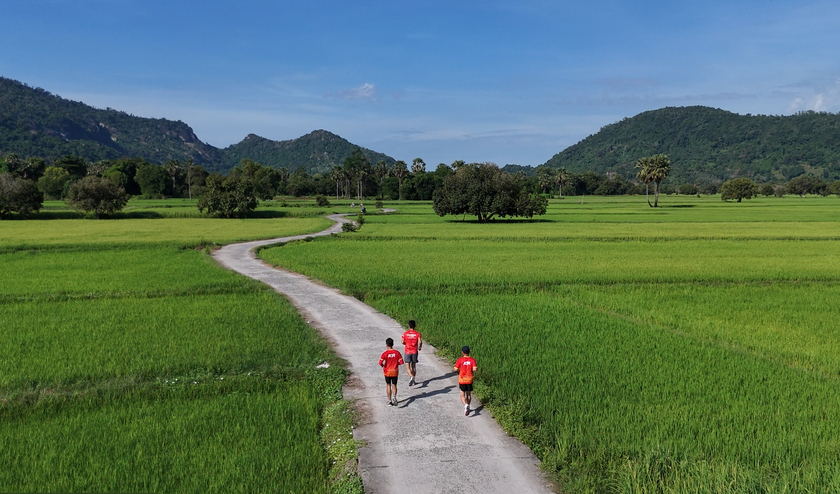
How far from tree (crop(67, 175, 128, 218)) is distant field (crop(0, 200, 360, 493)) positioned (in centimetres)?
6358

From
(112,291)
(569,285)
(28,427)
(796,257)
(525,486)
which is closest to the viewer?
(525,486)

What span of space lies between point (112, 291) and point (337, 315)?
11.0 m

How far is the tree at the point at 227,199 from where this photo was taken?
81125 mm

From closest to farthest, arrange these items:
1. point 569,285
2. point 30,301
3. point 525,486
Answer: point 525,486
point 30,301
point 569,285

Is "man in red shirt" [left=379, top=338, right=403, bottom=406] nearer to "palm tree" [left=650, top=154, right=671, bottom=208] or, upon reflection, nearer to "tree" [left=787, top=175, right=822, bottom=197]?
"palm tree" [left=650, top=154, right=671, bottom=208]

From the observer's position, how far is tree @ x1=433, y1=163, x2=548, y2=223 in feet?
231

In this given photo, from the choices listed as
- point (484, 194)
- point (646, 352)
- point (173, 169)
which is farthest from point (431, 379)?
point (173, 169)

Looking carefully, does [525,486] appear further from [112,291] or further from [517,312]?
[112,291]

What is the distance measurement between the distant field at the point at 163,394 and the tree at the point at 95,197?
63578mm

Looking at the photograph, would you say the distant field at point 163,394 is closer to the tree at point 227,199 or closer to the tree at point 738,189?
the tree at point 227,199

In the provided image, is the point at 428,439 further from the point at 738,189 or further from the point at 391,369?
the point at 738,189

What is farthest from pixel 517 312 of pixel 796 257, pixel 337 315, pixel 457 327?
pixel 796 257

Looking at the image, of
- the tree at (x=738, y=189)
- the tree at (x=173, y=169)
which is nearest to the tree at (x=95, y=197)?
the tree at (x=173, y=169)

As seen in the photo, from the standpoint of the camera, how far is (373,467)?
750 cm
